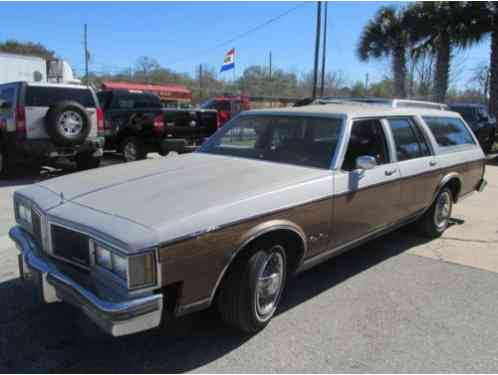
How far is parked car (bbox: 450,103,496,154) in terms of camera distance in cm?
1481

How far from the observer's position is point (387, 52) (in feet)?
68.1

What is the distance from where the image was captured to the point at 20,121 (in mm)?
8258

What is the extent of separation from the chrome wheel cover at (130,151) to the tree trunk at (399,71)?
14448 mm

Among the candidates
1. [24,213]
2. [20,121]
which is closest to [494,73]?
[20,121]

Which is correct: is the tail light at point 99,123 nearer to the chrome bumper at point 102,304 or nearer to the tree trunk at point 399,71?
the chrome bumper at point 102,304

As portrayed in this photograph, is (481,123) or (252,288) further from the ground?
(481,123)

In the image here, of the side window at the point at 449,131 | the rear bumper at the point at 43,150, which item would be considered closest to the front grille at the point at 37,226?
the side window at the point at 449,131

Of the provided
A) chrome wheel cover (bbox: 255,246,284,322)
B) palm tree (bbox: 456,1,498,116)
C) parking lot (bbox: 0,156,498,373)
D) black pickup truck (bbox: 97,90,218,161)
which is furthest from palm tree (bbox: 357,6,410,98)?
chrome wheel cover (bbox: 255,246,284,322)

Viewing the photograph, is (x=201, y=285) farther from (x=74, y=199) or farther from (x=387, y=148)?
(x=387, y=148)

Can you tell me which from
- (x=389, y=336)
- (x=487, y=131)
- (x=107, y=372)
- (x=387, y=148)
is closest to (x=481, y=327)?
(x=389, y=336)

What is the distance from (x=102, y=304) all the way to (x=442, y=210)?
4529 mm

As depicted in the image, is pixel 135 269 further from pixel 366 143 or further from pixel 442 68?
pixel 442 68

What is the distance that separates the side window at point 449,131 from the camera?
204 inches

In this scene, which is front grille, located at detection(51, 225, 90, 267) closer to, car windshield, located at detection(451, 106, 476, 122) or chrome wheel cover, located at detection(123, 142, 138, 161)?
chrome wheel cover, located at detection(123, 142, 138, 161)
